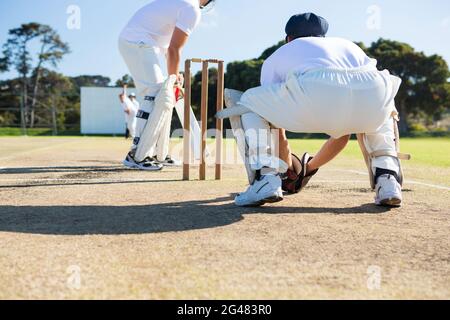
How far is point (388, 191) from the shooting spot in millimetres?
2943

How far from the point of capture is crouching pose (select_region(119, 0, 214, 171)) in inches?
199

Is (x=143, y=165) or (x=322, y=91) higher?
(x=322, y=91)

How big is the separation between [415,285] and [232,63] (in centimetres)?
4459

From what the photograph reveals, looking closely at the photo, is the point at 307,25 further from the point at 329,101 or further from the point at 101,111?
the point at 101,111

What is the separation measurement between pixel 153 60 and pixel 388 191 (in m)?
3.19

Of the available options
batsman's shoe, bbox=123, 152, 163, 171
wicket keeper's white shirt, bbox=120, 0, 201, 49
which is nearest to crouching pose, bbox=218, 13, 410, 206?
wicket keeper's white shirt, bbox=120, 0, 201, 49

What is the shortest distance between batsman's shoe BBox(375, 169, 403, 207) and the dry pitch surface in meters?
0.08

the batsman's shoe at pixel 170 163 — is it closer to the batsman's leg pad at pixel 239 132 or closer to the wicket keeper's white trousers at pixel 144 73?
the wicket keeper's white trousers at pixel 144 73

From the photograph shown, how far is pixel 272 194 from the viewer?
276 centimetres

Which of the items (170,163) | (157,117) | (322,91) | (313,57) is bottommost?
(170,163)

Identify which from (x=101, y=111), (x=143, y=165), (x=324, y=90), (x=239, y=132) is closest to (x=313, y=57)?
(x=324, y=90)

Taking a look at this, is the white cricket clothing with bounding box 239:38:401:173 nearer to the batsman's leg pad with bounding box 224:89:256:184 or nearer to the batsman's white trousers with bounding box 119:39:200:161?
the batsman's leg pad with bounding box 224:89:256:184

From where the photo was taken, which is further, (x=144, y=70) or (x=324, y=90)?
(x=144, y=70)

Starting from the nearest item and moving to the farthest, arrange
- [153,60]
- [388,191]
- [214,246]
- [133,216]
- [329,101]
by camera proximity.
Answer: [214,246] < [133,216] < [329,101] < [388,191] < [153,60]
